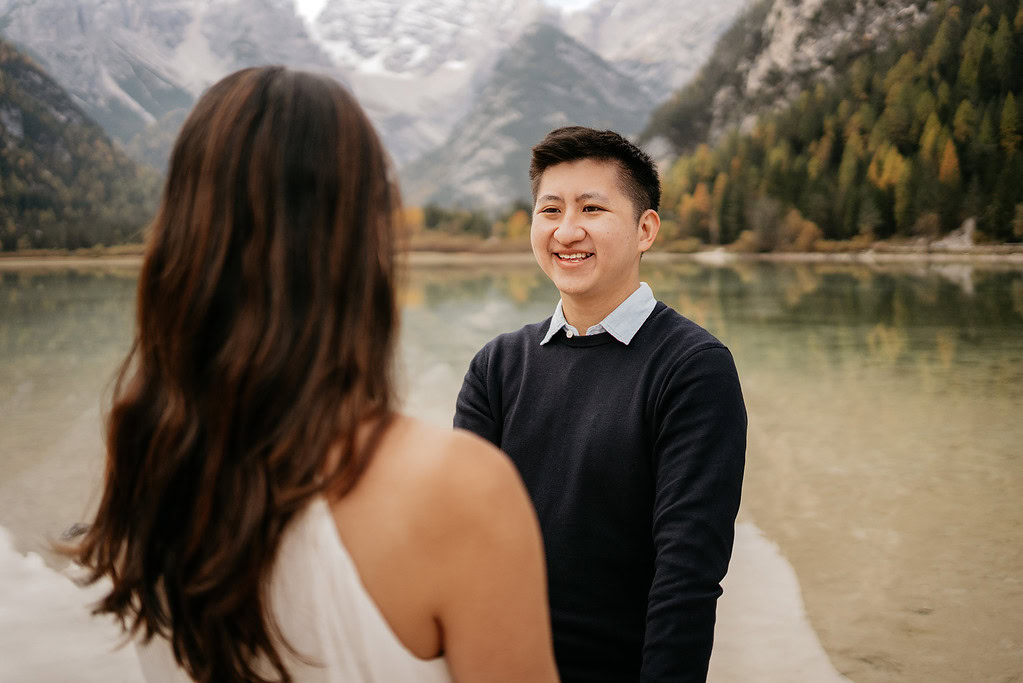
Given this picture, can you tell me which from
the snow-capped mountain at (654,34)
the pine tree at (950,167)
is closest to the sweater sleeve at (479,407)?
the pine tree at (950,167)

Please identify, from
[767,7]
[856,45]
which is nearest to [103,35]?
[767,7]

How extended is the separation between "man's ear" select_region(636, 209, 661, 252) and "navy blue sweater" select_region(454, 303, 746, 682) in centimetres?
24

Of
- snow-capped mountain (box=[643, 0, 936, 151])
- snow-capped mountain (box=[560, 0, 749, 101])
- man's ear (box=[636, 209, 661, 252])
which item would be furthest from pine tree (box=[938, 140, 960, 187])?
snow-capped mountain (box=[560, 0, 749, 101])

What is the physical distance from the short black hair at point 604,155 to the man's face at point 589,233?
2 cm

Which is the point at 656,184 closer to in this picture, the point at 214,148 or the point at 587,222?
the point at 587,222

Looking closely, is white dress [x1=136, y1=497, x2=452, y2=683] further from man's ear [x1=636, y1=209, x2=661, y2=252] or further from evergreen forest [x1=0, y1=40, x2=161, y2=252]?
evergreen forest [x1=0, y1=40, x2=161, y2=252]

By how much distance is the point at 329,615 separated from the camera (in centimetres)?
75

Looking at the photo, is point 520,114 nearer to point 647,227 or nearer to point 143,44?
point 143,44

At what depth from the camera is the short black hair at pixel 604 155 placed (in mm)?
1717

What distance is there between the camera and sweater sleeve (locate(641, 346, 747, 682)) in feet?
4.66

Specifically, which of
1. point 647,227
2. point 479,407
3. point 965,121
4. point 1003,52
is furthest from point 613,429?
point 965,121

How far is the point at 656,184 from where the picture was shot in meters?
1.84

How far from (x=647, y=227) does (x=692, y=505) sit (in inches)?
29.3

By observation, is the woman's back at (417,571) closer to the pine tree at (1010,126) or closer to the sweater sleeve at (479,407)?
the sweater sleeve at (479,407)
